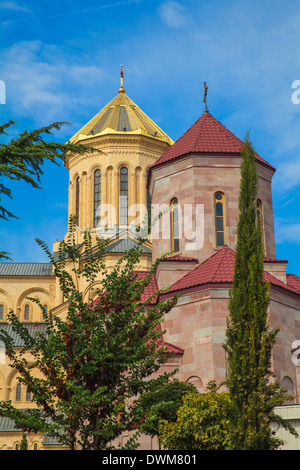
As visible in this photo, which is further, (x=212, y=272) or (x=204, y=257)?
(x=204, y=257)

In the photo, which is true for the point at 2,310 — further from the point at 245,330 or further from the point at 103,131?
the point at 245,330

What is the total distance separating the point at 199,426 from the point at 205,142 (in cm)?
1160

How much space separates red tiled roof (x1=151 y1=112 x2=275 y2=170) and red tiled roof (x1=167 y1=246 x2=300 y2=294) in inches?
148

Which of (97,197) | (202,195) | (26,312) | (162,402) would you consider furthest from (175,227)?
(26,312)

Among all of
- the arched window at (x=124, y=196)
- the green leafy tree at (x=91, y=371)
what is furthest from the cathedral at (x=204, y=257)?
the arched window at (x=124, y=196)

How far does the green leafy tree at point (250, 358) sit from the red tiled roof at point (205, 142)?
8972mm

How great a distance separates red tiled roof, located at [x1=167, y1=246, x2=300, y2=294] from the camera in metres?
18.0

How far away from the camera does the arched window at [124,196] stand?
135ft

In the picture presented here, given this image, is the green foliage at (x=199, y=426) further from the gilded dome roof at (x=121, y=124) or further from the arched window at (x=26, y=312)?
the arched window at (x=26, y=312)

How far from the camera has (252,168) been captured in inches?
548

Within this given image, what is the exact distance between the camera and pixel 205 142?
73.0ft

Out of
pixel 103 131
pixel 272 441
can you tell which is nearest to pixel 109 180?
pixel 103 131

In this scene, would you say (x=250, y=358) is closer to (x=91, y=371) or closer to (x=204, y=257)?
(x=91, y=371)

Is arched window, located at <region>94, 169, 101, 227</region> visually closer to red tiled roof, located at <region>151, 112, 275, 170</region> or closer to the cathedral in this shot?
the cathedral
